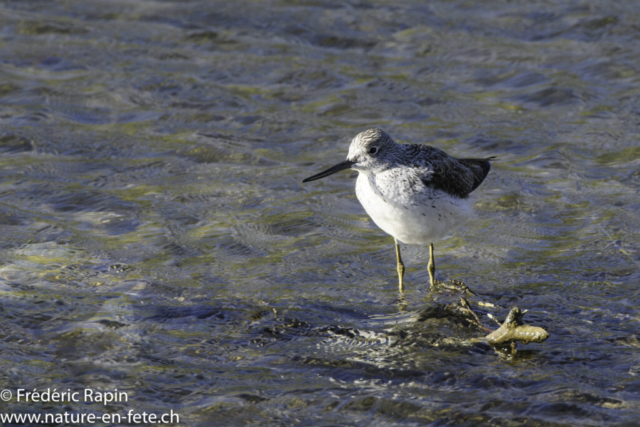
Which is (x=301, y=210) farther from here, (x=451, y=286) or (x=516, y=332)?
(x=516, y=332)

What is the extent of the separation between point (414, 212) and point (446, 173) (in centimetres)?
73

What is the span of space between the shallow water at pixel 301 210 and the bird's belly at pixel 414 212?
0.72 meters

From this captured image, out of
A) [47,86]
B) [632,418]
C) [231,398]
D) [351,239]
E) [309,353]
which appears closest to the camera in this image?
[632,418]

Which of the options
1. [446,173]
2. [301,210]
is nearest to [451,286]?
[446,173]

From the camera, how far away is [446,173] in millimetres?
7699

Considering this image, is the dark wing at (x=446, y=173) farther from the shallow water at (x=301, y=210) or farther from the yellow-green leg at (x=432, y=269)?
the shallow water at (x=301, y=210)

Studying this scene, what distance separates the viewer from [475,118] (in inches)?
459

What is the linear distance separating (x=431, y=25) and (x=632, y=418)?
10141 millimetres

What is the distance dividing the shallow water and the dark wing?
0.87 m

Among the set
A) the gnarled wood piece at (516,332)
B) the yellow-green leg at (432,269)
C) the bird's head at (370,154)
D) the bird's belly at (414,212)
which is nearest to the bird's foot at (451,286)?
the yellow-green leg at (432,269)

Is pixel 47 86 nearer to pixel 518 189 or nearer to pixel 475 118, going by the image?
pixel 475 118

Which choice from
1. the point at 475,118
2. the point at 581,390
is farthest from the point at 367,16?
the point at 581,390

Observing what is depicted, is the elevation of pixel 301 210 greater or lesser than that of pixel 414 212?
lesser

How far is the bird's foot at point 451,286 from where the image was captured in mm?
7527
